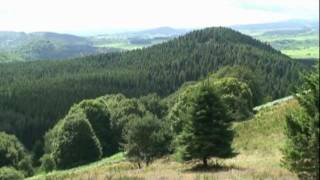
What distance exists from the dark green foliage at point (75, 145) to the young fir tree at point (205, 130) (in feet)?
192

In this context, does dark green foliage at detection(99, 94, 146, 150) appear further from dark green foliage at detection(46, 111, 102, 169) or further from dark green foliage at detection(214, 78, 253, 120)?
dark green foliage at detection(214, 78, 253, 120)

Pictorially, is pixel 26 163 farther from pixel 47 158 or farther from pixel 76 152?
pixel 76 152

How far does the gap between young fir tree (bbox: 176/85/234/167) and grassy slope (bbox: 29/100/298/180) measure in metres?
1.07

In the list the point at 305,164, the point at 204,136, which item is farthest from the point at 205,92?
Answer: the point at 305,164

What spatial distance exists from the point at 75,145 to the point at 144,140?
3657 centimetres

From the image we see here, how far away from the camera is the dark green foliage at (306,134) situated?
1881 centimetres

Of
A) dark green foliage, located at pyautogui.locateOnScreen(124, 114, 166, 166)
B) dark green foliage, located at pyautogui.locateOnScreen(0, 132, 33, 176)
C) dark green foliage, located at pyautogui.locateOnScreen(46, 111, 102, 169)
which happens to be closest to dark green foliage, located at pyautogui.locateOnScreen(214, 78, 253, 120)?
dark green foliage, located at pyautogui.locateOnScreen(46, 111, 102, 169)

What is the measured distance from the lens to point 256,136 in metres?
48.0

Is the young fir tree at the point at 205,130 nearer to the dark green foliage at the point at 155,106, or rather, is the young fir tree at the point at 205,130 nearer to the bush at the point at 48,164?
the bush at the point at 48,164

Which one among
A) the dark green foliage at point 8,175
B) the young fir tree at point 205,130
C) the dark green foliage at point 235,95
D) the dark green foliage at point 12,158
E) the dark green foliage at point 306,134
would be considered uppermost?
the dark green foliage at point 306,134

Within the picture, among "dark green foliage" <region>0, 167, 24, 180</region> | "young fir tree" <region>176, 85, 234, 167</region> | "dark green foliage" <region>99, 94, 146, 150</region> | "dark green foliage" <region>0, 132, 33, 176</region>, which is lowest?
"dark green foliage" <region>0, 132, 33, 176</region>

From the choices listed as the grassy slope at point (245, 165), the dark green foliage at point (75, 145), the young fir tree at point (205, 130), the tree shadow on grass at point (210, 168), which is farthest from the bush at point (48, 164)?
the young fir tree at point (205, 130)

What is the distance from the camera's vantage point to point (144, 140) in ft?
189

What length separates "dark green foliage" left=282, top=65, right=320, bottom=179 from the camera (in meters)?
18.8
